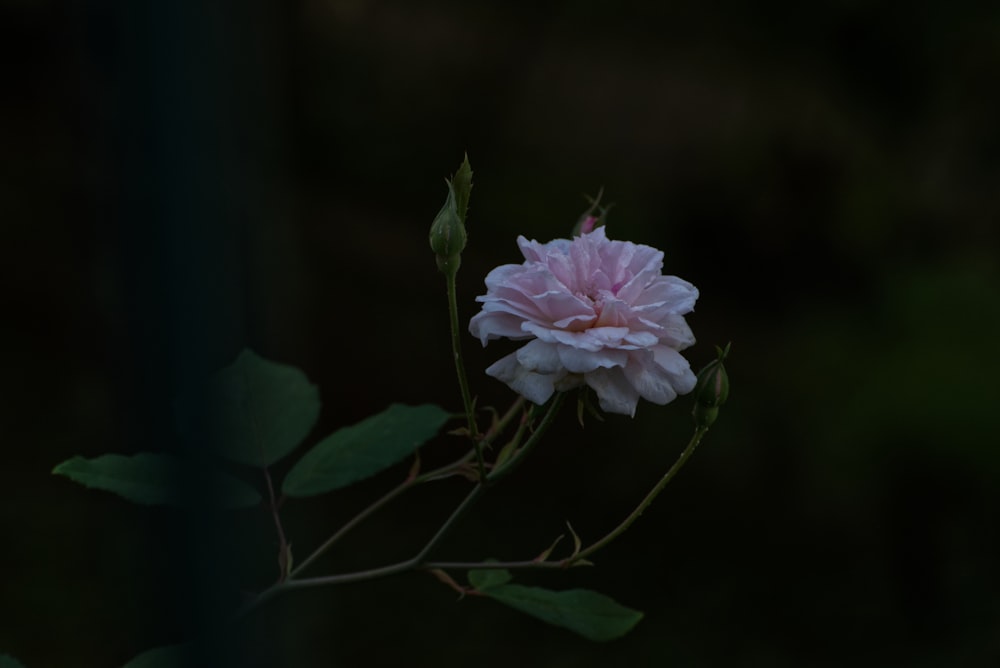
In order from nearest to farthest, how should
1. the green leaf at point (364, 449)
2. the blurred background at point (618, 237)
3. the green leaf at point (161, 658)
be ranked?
the green leaf at point (161, 658)
the green leaf at point (364, 449)
the blurred background at point (618, 237)

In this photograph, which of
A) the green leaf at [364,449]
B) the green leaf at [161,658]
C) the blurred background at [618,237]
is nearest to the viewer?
the green leaf at [161,658]

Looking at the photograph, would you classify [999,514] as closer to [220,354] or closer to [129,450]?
[129,450]

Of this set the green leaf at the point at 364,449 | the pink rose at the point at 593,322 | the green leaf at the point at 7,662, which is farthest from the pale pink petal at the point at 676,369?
the green leaf at the point at 7,662

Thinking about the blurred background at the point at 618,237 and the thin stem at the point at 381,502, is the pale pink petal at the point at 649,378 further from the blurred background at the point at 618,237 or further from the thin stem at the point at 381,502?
the blurred background at the point at 618,237

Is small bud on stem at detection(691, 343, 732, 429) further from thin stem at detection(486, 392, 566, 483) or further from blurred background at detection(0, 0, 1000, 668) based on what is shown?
blurred background at detection(0, 0, 1000, 668)

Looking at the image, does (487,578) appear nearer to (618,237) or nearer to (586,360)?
(586,360)

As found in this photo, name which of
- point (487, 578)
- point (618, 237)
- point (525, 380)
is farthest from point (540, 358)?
point (618, 237)
